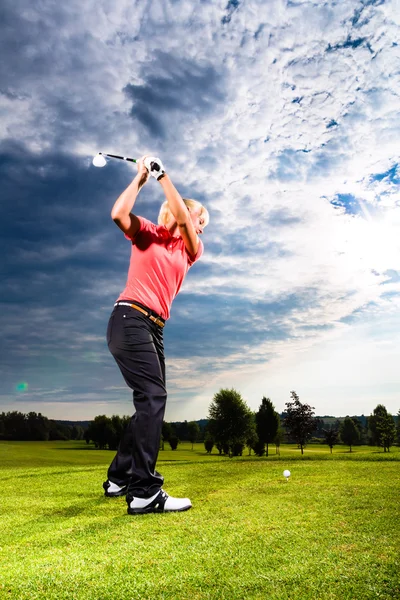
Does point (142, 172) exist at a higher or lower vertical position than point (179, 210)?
higher

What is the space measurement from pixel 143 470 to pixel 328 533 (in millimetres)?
2088

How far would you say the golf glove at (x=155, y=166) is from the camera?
478 centimetres

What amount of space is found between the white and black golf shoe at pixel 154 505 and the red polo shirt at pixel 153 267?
2.02 m

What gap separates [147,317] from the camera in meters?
4.91

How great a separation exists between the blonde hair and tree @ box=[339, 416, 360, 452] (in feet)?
341

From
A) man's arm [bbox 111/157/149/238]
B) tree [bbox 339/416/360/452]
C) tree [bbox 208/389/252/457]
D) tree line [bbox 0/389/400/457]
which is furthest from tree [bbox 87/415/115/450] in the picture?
man's arm [bbox 111/157/149/238]

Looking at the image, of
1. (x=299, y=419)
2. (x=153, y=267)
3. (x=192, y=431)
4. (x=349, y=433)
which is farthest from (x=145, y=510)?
(x=192, y=431)

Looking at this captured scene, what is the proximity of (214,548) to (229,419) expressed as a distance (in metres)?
53.3

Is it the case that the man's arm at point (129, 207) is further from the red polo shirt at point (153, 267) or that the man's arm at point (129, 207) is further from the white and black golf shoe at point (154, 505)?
the white and black golf shoe at point (154, 505)

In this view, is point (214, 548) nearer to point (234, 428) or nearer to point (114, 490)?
point (114, 490)

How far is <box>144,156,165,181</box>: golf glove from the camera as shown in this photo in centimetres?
478

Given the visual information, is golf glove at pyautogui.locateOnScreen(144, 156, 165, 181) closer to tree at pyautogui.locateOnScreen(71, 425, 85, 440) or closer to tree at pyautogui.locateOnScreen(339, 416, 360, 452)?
tree at pyautogui.locateOnScreen(339, 416, 360, 452)

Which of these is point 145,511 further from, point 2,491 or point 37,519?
point 2,491

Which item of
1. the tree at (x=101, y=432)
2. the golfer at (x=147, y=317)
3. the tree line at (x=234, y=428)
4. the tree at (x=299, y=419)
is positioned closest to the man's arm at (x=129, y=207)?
the golfer at (x=147, y=317)
